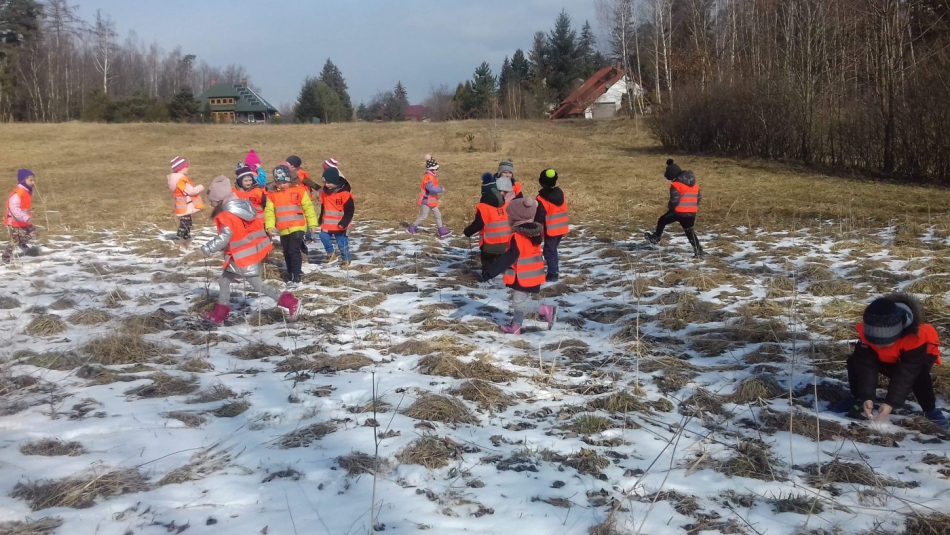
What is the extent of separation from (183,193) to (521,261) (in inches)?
274

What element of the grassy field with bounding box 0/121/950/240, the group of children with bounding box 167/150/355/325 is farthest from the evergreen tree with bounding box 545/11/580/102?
the group of children with bounding box 167/150/355/325

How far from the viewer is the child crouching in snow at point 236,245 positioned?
21.4 feet

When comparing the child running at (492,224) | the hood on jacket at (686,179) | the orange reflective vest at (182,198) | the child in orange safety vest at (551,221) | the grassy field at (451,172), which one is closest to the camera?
the child running at (492,224)

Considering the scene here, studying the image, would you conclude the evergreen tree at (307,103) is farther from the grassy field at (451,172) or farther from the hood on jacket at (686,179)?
the hood on jacket at (686,179)

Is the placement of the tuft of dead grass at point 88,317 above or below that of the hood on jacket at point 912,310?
above

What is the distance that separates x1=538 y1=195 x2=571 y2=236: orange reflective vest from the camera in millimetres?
8453

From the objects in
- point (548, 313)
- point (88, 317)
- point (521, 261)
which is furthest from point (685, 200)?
point (88, 317)

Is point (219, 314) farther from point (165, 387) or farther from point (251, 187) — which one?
point (251, 187)

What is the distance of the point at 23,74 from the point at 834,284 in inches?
2213

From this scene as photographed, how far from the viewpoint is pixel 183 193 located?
10648mm

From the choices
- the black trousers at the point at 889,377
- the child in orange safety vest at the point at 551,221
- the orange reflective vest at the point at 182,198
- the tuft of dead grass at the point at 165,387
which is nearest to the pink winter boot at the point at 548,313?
the child in orange safety vest at the point at 551,221

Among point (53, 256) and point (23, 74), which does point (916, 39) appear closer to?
point (53, 256)

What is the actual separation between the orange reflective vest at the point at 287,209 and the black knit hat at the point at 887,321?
6.45 m

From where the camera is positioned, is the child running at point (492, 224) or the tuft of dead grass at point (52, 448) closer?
the tuft of dead grass at point (52, 448)
